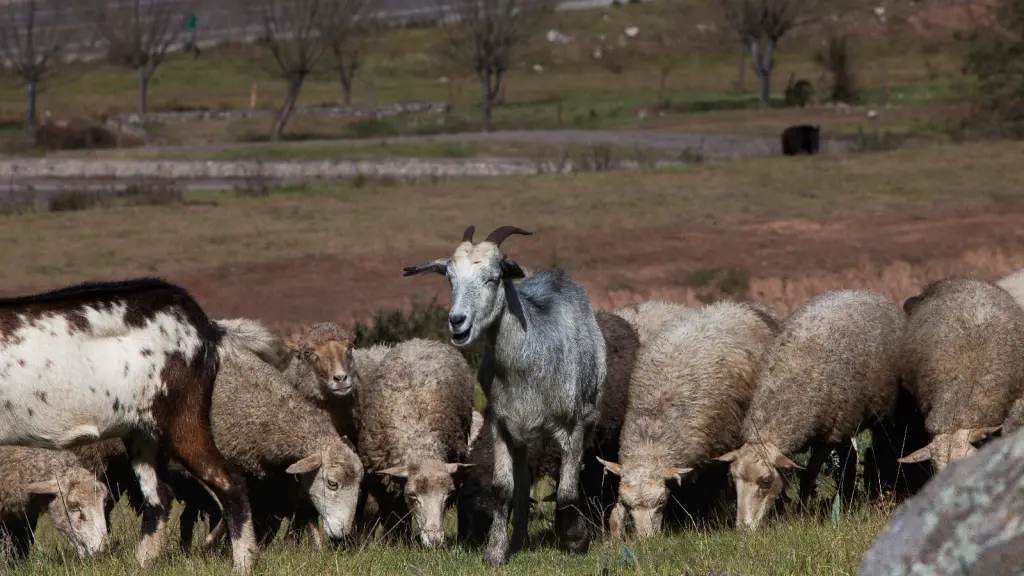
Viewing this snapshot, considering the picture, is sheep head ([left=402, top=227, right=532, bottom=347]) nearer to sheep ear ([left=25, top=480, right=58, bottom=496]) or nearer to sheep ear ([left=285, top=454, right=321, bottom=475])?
sheep ear ([left=285, top=454, right=321, bottom=475])

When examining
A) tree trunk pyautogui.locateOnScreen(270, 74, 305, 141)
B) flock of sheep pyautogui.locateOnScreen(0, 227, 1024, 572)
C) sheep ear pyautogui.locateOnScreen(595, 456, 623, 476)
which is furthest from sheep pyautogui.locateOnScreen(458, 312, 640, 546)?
tree trunk pyautogui.locateOnScreen(270, 74, 305, 141)

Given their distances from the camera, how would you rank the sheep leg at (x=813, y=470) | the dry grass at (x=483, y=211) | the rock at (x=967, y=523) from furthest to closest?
1. the dry grass at (x=483, y=211)
2. the sheep leg at (x=813, y=470)
3. the rock at (x=967, y=523)

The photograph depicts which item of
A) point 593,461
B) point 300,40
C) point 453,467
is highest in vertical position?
point 300,40

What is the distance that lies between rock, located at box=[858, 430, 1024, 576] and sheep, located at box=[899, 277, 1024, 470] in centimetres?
571

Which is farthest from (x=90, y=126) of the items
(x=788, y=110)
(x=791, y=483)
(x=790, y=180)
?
(x=791, y=483)

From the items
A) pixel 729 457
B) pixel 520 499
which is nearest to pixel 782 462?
pixel 729 457

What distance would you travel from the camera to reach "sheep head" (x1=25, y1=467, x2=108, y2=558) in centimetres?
1010

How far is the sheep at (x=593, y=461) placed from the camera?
10641 mm

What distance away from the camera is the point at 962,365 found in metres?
10.8

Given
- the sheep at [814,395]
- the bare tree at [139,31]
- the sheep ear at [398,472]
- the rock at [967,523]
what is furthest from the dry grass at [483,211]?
the bare tree at [139,31]

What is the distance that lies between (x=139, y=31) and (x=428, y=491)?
4802 centimetres

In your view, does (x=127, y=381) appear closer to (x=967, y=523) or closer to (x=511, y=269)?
(x=511, y=269)

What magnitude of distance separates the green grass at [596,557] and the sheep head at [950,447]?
0.47m

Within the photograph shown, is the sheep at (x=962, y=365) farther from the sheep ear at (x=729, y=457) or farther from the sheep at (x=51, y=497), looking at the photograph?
the sheep at (x=51, y=497)
